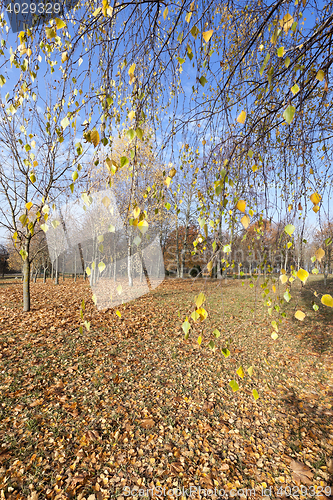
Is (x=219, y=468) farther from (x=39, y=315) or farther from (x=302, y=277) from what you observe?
(x=39, y=315)

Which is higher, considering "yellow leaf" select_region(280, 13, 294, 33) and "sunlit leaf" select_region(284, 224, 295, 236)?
"yellow leaf" select_region(280, 13, 294, 33)

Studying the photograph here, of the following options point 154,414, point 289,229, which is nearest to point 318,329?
point 154,414

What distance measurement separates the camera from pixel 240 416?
303 centimetres

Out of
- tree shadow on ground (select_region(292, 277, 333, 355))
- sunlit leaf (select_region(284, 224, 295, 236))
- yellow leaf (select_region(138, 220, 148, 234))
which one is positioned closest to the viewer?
yellow leaf (select_region(138, 220, 148, 234))

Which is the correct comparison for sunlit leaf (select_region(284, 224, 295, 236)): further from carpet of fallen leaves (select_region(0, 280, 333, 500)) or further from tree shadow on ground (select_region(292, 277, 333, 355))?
tree shadow on ground (select_region(292, 277, 333, 355))

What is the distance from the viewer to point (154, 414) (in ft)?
9.79

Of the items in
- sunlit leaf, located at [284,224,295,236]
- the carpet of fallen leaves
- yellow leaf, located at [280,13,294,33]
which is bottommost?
the carpet of fallen leaves

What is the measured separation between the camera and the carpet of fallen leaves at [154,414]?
2180mm

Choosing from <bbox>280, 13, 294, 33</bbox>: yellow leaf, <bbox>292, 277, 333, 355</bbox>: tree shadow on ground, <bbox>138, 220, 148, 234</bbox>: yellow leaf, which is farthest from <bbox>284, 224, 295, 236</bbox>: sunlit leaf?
<bbox>292, 277, 333, 355</bbox>: tree shadow on ground

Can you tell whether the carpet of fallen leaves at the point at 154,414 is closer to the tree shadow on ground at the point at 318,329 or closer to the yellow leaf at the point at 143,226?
the tree shadow on ground at the point at 318,329

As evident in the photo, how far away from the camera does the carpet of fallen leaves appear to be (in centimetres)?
218

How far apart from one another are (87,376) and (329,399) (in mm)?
3567

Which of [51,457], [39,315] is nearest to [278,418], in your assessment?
[51,457]

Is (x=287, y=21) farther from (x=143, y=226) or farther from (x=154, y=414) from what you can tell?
(x=154, y=414)
